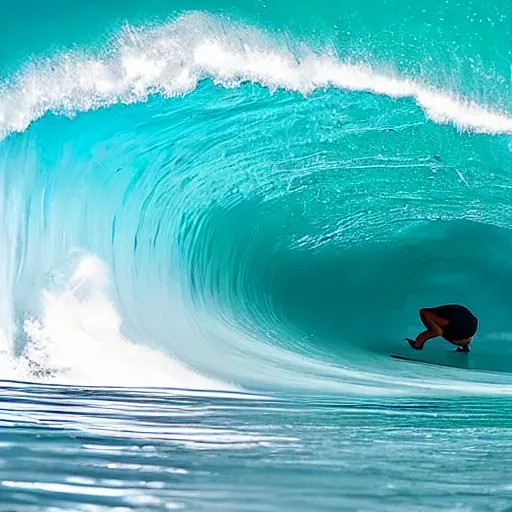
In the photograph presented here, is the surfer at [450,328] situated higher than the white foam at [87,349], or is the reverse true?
the surfer at [450,328]

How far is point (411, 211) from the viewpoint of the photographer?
3.90 metres

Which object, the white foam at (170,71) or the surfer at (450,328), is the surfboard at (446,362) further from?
the white foam at (170,71)

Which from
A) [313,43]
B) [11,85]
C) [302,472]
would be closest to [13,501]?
[302,472]

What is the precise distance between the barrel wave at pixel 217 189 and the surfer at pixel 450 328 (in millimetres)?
83

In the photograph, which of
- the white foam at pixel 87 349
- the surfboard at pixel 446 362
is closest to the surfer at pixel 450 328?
the surfboard at pixel 446 362

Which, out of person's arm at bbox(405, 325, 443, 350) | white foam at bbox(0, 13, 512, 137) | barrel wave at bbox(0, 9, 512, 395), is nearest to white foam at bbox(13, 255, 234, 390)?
barrel wave at bbox(0, 9, 512, 395)

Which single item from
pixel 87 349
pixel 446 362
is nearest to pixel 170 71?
pixel 87 349

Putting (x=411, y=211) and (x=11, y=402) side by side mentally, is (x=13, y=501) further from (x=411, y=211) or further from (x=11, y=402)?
(x=411, y=211)

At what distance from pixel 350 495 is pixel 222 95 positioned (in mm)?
2204

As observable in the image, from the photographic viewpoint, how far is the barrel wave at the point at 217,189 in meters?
2.83

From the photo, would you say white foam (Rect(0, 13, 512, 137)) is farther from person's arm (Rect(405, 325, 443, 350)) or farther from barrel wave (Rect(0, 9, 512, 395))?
person's arm (Rect(405, 325, 443, 350))

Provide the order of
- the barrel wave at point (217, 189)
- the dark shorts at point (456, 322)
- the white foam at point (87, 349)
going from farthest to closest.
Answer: the dark shorts at point (456, 322) < the barrel wave at point (217, 189) < the white foam at point (87, 349)

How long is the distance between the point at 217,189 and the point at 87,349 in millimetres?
1090

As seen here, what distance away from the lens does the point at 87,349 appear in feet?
9.08
